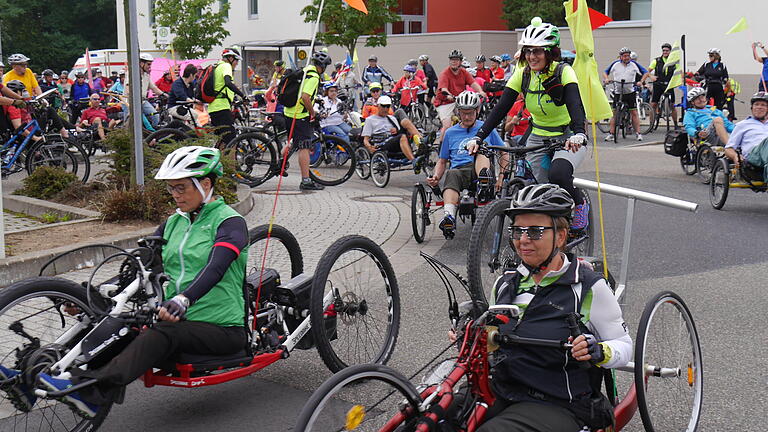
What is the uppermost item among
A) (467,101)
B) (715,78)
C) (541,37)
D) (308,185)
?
(541,37)

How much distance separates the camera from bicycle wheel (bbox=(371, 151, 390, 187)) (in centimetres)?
1395

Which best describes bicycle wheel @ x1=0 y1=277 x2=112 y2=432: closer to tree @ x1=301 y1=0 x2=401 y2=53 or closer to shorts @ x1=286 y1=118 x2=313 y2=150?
shorts @ x1=286 y1=118 x2=313 y2=150

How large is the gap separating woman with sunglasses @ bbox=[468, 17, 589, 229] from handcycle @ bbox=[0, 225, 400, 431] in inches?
89.3

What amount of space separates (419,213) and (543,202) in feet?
19.9

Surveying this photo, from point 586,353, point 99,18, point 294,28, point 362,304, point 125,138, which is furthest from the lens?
point 99,18

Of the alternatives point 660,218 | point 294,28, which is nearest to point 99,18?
point 294,28

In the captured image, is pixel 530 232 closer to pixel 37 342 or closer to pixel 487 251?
pixel 37 342

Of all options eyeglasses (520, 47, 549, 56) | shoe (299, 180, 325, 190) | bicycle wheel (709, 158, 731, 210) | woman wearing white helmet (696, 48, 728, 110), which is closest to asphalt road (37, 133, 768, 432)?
bicycle wheel (709, 158, 731, 210)

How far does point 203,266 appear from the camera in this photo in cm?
454

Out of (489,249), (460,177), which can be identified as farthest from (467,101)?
(489,249)

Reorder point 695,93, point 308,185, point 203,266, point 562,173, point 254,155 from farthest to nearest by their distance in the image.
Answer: point 695,93 → point 254,155 → point 308,185 → point 562,173 → point 203,266

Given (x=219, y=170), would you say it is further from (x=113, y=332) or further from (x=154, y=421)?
(x=154, y=421)

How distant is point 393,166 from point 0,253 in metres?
7.46

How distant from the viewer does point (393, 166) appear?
14164 mm
